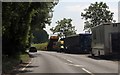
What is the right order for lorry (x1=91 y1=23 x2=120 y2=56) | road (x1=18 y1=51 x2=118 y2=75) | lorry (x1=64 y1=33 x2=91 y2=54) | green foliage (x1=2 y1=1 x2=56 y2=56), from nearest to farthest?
road (x1=18 y1=51 x2=118 y2=75) < green foliage (x1=2 y1=1 x2=56 y2=56) < lorry (x1=91 y1=23 x2=120 y2=56) < lorry (x1=64 y1=33 x2=91 y2=54)

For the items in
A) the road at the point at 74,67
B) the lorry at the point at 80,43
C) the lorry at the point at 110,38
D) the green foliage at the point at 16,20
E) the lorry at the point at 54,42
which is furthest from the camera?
the lorry at the point at 54,42

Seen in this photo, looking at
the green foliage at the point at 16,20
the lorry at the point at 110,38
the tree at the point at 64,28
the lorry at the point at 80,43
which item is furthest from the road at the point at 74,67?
the tree at the point at 64,28

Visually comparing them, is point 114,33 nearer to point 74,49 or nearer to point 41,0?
point 41,0

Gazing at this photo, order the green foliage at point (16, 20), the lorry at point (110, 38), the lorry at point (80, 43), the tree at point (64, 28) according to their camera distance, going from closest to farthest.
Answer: the green foliage at point (16, 20) → the lorry at point (110, 38) → the lorry at point (80, 43) → the tree at point (64, 28)

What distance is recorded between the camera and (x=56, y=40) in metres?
81.2

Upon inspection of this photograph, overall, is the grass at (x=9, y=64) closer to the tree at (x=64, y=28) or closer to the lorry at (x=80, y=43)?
the lorry at (x=80, y=43)

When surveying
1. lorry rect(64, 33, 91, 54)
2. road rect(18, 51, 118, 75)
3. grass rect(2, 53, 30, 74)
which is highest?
lorry rect(64, 33, 91, 54)

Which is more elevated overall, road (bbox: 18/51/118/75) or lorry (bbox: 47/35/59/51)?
lorry (bbox: 47/35/59/51)

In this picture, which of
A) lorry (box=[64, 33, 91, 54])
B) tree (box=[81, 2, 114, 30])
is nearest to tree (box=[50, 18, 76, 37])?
tree (box=[81, 2, 114, 30])

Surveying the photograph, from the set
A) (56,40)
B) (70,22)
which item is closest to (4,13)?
(56,40)

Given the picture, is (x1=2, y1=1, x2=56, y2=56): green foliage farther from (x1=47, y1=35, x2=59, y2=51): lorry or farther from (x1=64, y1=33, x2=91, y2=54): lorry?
(x1=47, y1=35, x2=59, y2=51): lorry

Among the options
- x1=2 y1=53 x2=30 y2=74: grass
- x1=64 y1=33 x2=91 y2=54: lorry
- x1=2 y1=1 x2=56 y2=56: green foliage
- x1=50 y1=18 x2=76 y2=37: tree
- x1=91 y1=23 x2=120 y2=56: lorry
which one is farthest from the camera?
x1=50 y1=18 x2=76 y2=37: tree

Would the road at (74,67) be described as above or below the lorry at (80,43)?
below

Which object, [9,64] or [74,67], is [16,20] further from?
[74,67]
